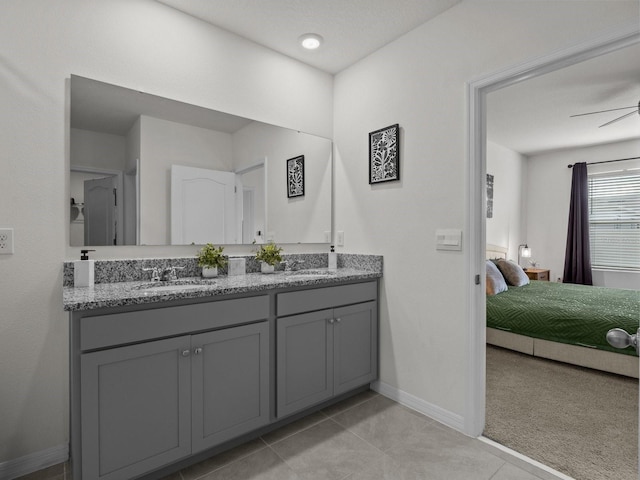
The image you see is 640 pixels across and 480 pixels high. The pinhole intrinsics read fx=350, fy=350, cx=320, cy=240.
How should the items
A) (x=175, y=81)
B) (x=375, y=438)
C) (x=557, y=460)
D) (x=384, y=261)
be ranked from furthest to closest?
(x=384, y=261) < (x=175, y=81) < (x=375, y=438) < (x=557, y=460)

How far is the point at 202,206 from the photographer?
225 cm

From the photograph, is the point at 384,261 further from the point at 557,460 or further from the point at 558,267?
the point at 558,267

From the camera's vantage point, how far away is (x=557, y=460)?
1.77 m

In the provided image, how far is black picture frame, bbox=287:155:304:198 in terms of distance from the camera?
269cm

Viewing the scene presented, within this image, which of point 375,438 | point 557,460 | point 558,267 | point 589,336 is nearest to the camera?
point 557,460

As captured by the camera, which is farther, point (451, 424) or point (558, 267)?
point (558, 267)

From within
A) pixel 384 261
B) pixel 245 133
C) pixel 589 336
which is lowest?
pixel 589 336

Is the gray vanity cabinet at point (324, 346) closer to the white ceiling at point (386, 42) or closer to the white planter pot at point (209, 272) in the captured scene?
the white planter pot at point (209, 272)

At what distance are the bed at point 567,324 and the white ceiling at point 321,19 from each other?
262 cm

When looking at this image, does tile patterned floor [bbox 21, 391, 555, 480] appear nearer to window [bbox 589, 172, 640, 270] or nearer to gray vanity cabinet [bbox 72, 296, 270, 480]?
gray vanity cabinet [bbox 72, 296, 270, 480]

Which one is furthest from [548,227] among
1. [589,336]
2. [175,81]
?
[175,81]

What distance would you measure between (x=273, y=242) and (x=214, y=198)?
0.54 m

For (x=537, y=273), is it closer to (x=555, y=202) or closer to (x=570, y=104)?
(x=555, y=202)

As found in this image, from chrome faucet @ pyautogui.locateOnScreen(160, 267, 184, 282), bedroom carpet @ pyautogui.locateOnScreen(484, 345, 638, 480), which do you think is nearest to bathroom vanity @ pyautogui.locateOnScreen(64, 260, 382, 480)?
chrome faucet @ pyautogui.locateOnScreen(160, 267, 184, 282)
